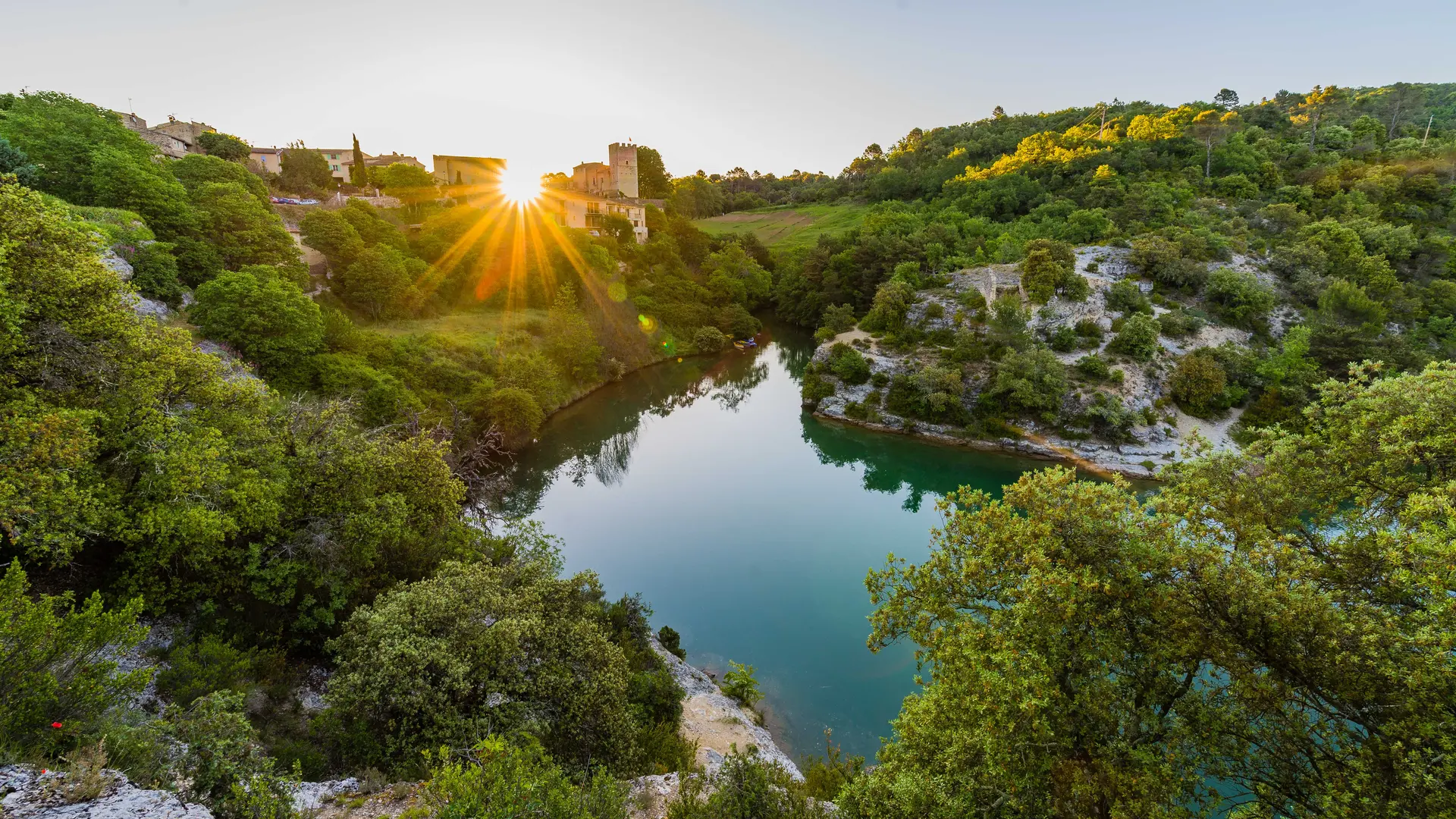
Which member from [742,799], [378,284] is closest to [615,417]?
[378,284]

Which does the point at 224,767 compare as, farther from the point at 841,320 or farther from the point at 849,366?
the point at 841,320

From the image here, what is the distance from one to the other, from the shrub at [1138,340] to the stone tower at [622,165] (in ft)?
182

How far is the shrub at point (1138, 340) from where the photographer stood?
32188mm

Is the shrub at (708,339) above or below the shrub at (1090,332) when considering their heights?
below

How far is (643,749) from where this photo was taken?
1080 cm

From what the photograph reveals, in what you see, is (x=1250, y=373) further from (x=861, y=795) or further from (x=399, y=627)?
(x=399, y=627)

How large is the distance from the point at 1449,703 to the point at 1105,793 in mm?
3254

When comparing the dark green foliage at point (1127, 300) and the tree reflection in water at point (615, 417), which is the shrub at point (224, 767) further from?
the dark green foliage at point (1127, 300)

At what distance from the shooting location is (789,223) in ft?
272

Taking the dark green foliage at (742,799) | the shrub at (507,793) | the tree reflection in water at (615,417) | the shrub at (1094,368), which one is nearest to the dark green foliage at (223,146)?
the tree reflection in water at (615,417)

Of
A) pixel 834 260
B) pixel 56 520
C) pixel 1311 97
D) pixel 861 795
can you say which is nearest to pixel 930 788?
pixel 861 795

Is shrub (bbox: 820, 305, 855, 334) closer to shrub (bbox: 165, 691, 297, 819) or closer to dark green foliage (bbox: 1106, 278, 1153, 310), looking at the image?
dark green foliage (bbox: 1106, 278, 1153, 310)

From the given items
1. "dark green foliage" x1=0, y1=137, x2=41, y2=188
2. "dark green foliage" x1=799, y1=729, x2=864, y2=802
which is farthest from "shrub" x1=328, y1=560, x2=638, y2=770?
"dark green foliage" x1=0, y1=137, x2=41, y2=188

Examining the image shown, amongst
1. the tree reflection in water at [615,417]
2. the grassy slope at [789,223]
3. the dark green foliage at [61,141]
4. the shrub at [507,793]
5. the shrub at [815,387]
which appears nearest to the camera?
the shrub at [507,793]
